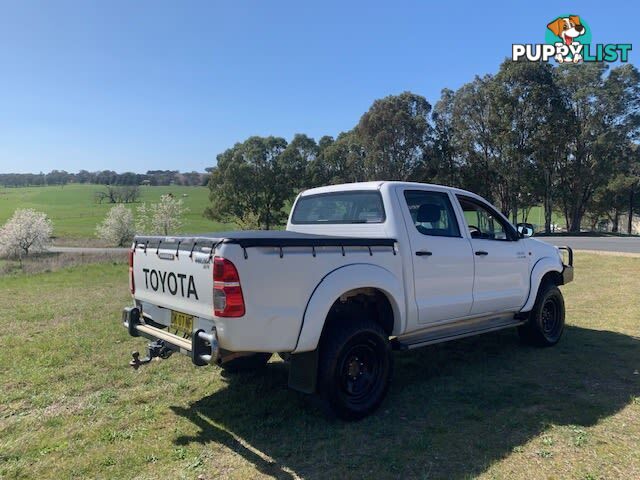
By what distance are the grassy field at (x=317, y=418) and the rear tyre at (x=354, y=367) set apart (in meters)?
0.19

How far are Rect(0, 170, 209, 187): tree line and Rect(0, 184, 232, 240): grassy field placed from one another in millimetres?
6039

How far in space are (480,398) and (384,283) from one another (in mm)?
1475

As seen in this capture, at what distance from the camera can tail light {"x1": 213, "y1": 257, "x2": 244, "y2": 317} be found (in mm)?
3365

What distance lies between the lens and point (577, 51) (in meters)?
25.3

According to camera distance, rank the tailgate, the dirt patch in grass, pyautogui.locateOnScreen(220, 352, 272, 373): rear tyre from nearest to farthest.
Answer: the tailgate < pyautogui.locateOnScreen(220, 352, 272, 373): rear tyre < the dirt patch in grass

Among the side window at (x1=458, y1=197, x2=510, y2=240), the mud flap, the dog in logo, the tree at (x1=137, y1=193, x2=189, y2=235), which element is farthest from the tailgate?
the tree at (x1=137, y1=193, x2=189, y2=235)

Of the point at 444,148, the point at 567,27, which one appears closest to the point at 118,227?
the point at 444,148

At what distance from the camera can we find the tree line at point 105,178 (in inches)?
4710

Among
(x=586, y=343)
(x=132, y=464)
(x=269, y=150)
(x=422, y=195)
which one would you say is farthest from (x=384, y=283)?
(x=269, y=150)

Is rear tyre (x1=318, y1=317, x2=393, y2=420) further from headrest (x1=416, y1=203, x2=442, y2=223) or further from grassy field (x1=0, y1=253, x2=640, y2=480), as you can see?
headrest (x1=416, y1=203, x2=442, y2=223)

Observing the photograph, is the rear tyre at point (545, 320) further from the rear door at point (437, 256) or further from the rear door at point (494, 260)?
the rear door at point (437, 256)

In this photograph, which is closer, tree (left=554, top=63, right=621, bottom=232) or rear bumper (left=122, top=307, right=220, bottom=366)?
rear bumper (left=122, top=307, right=220, bottom=366)

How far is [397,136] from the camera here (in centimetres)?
4203

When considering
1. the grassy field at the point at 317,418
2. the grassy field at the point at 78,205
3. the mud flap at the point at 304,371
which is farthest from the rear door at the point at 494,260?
the grassy field at the point at 78,205
